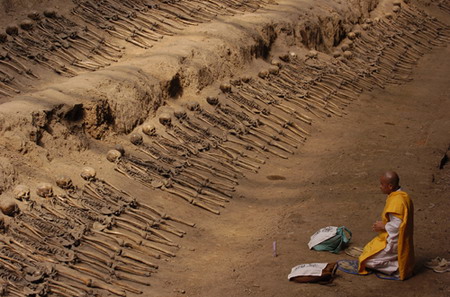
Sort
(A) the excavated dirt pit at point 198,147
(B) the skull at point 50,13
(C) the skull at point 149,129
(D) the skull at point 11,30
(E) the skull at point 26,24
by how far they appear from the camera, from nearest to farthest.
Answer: (A) the excavated dirt pit at point 198,147 → (C) the skull at point 149,129 → (D) the skull at point 11,30 → (E) the skull at point 26,24 → (B) the skull at point 50,13

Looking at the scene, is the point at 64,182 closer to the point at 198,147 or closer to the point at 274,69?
the point at 198,147

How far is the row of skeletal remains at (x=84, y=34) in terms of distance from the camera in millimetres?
10281

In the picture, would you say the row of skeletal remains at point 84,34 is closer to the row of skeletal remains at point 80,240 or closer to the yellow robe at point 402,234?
the row of skeletal remains at point 80,240

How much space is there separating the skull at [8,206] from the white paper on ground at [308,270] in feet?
9.92

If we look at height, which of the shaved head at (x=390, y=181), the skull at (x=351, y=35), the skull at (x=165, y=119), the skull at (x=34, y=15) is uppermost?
the shaved head at (x=390, y=181)

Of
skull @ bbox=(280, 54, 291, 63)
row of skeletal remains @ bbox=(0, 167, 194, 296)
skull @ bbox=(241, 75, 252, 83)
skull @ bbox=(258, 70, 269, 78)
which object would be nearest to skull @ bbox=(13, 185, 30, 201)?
row of skeletal remains @ bbox=(0, 167, 194, 296)

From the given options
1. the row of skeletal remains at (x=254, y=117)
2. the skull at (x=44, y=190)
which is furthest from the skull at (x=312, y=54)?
the skull at (x=44, y=190)

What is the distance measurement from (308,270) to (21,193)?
3.26 meters

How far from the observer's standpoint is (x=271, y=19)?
13477mm

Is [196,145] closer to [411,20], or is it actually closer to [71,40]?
[71,40]

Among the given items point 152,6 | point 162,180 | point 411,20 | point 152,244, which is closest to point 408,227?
point 152,244

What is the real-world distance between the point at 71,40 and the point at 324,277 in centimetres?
608

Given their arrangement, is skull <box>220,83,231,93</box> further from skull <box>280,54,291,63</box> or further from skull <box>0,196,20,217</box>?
skull <box>0,196,20,217</box>

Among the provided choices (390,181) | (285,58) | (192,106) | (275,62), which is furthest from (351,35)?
(390,181)
